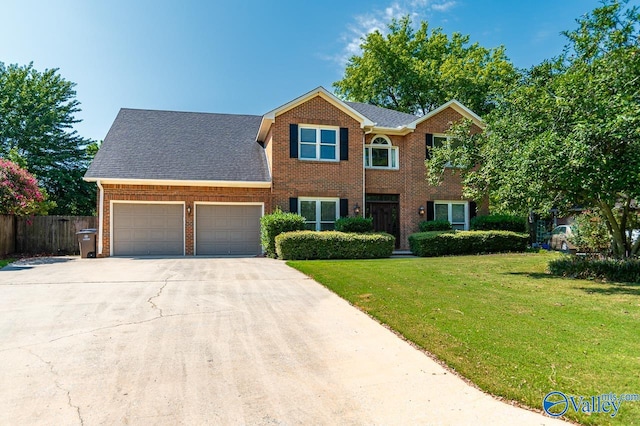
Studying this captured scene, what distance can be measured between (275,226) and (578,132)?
966 cm

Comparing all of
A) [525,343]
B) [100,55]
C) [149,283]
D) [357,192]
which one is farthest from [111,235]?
[525,343]

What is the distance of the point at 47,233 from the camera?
17.1 meters

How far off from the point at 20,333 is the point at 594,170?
10.4m

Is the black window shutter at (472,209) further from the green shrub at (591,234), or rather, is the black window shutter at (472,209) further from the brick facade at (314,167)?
the brick facade at (314,167)

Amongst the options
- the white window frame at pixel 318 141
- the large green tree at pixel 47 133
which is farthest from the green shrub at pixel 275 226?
the large green tree at pixel 47 133

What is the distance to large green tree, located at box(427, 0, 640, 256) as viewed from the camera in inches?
316

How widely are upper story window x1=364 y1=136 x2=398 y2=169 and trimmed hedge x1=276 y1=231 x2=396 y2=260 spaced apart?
14.4 ft

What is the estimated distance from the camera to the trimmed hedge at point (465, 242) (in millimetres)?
15297

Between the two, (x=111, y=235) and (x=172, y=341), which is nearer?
(x=172, y=341)

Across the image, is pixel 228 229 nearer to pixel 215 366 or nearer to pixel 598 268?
pixel 215 366

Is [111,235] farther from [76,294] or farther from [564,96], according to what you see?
[564,96]

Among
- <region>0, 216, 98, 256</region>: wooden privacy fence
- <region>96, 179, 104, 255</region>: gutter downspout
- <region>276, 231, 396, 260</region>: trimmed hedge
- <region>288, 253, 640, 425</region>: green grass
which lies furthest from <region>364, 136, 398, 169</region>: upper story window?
<region>0, 216, 98, 256</region>: wooden privacy fence

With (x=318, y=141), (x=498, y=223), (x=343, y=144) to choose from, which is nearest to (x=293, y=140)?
(x=318, y=141)

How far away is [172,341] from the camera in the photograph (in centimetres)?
484
